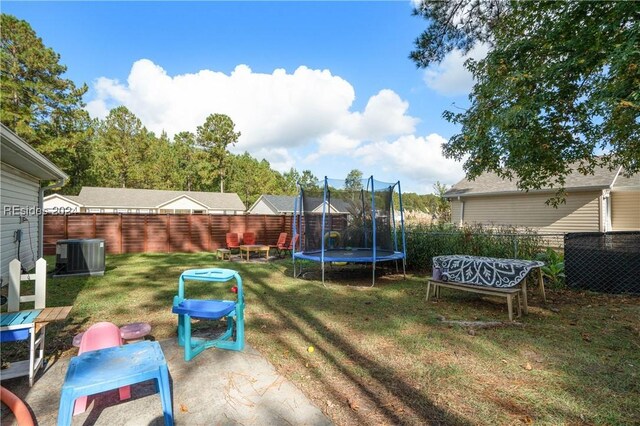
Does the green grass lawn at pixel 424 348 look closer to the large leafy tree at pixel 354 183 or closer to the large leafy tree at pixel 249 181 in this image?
the large leafy tree at pixel 354 183

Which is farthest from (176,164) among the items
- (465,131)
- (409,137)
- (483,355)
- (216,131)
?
(483,355)

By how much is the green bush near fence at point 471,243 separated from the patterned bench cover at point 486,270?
2175 mm

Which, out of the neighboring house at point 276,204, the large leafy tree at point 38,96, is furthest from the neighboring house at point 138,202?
the large leafy tree at point 38,96

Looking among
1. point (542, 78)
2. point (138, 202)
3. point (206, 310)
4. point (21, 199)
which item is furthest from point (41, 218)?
point (138, 202)

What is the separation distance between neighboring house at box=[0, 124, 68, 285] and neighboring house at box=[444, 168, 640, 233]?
526 inches

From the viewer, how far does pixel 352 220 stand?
984 cm

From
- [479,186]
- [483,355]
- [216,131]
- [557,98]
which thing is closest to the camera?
[483,355]

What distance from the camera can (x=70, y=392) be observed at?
5.71ft

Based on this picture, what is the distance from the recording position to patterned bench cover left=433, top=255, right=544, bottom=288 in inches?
192

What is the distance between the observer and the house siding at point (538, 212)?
42.5 feet

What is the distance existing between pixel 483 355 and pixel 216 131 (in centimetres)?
3869

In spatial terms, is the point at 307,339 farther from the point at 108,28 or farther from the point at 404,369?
the point at 108,28

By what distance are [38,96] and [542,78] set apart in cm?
2745

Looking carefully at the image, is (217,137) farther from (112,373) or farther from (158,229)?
(112,373)
